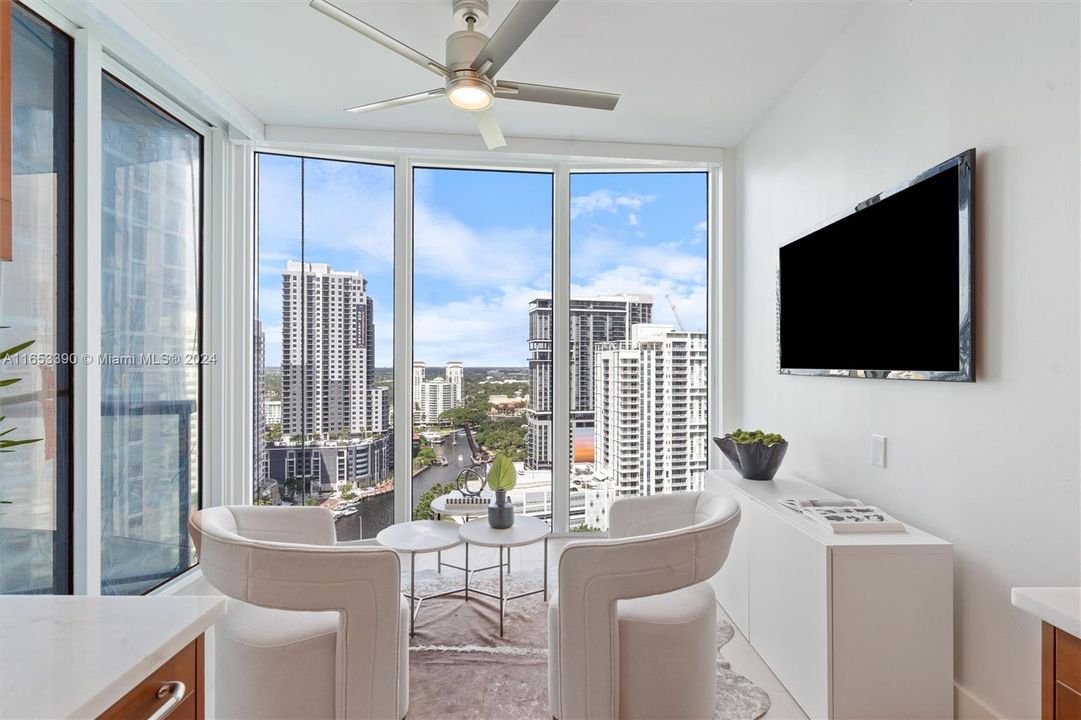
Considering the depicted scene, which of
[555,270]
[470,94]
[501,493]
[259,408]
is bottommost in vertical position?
[501,493]

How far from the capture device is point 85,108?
2062 millimetres

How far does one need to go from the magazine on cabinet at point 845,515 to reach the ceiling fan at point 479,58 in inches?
67.1

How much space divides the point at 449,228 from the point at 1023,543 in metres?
3.12

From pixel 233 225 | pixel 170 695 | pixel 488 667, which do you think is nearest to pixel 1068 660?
pixel 170 695

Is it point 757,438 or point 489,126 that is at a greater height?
point 489,126

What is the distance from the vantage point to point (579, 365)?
362 cm

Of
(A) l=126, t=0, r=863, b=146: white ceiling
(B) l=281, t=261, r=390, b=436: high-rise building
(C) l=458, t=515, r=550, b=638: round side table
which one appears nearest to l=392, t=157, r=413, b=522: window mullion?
(B) l=281, t=261, r=390, b=436: high-rise building

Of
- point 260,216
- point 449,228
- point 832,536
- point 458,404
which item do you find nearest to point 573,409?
point 458,404

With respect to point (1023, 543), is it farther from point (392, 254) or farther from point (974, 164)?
point (392, 254)

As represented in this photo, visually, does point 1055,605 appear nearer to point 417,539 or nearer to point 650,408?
point 417,539

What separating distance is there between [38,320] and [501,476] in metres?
1.87

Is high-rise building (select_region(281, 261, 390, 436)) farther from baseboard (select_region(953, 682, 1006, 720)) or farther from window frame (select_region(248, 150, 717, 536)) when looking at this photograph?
baseboard (select_region(953, 682, 1006, 720))

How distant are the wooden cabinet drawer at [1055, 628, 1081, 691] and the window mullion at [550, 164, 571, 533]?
9.13ft

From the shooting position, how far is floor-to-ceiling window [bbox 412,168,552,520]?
352 cm
